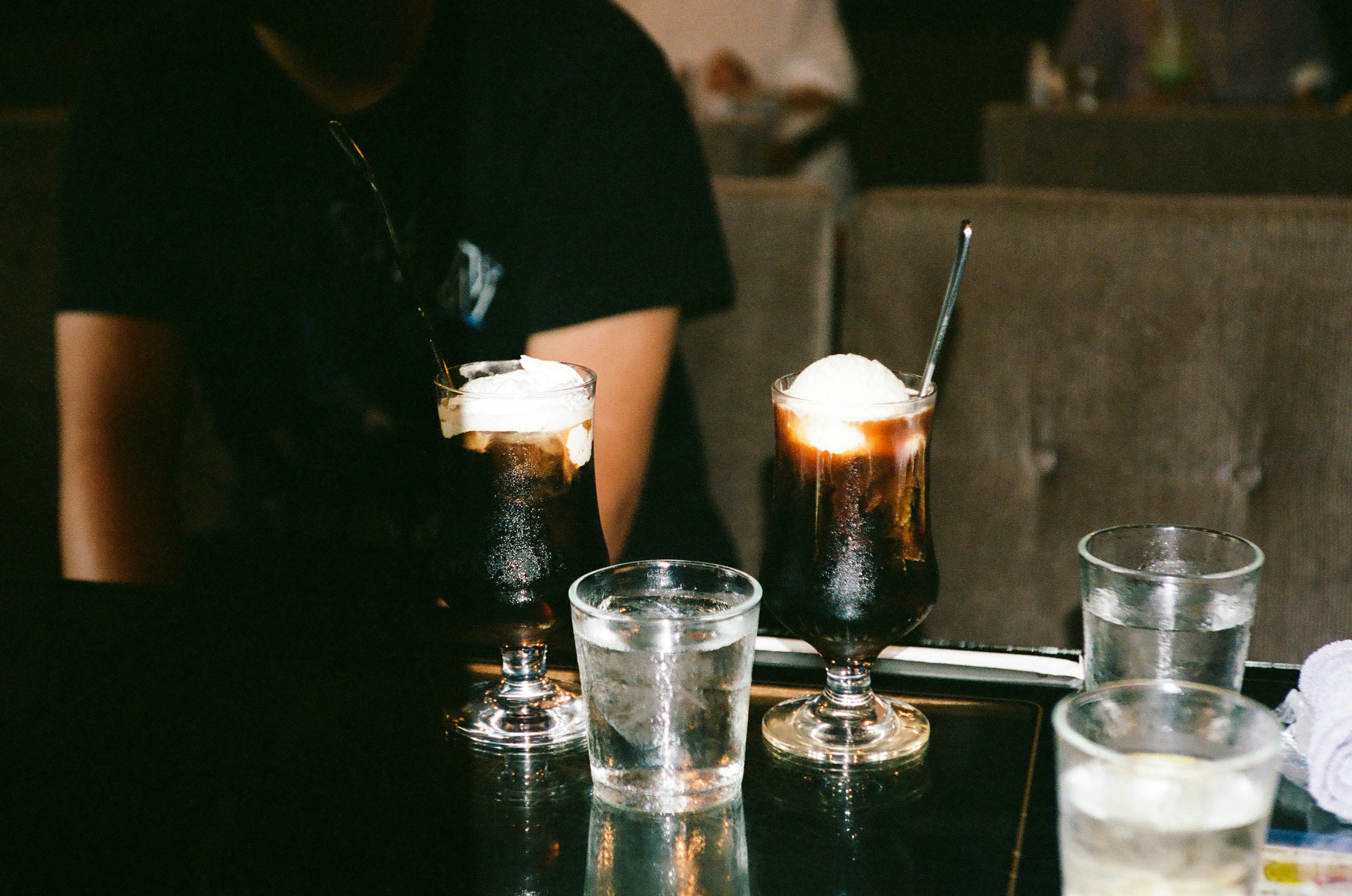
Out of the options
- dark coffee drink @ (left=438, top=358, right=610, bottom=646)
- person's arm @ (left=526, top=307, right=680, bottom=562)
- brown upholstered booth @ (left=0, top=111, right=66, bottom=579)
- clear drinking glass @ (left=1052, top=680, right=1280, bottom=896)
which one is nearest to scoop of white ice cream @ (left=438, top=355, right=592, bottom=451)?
dark coffee drink @ (left=438, top=358, right=610, bottom=646)

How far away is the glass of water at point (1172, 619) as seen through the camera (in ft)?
2.06

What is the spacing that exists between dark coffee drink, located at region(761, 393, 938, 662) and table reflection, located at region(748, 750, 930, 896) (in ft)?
0.24

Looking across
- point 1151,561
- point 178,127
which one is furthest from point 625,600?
point 178,127

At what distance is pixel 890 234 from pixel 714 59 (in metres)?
2.51

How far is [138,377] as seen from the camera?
4.20ft

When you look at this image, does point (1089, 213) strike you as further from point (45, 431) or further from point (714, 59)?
point (714, 59)

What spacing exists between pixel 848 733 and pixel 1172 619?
0.18 metres

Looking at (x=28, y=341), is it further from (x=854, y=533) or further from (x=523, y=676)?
(x=854, y=533)

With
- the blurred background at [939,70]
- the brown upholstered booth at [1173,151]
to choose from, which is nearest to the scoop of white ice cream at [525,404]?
the brown upholstered booth at [1173,151]

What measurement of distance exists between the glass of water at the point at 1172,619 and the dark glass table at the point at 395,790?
0.19ft

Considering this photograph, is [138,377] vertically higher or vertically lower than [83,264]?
lower

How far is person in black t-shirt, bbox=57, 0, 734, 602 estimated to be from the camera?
118 cm

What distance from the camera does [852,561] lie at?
654 millimetres

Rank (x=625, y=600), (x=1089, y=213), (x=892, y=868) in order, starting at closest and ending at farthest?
1. (x=892, y=868)
2. (x=625, y=600)
3. (x=1089, y=213)
